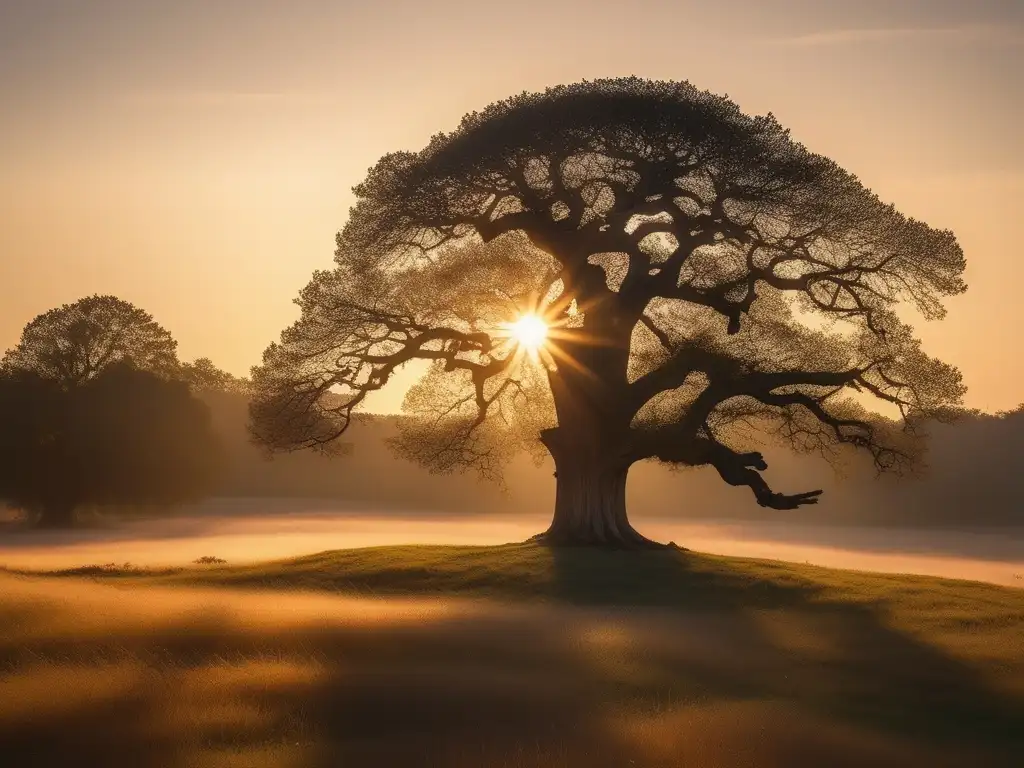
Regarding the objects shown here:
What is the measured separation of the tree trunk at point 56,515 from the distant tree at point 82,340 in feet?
28.0

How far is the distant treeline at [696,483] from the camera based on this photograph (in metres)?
119

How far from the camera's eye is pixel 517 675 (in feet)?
63.0

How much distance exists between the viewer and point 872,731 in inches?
655

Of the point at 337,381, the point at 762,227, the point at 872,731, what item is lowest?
the point at 872,731

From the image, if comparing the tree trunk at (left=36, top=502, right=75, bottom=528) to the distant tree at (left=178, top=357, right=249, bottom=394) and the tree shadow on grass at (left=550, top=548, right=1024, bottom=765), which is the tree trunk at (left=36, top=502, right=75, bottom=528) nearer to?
the distant tree at (left=178, top=357, right=249, bottom=394)

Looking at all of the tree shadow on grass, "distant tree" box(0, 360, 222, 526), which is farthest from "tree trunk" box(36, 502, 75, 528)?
the tree shadow on grass

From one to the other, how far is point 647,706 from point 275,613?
10855mm

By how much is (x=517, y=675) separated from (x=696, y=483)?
124 m

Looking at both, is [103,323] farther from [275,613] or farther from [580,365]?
[275,613]

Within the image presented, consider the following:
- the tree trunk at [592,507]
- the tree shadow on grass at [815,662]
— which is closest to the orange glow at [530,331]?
the tree trunk at [592,507]

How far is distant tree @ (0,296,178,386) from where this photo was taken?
7738 centimetres

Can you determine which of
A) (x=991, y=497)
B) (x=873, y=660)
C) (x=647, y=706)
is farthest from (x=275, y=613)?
(x=991, y=497)

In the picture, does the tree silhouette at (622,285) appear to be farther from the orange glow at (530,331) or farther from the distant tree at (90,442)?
the distant tree at (90,442)

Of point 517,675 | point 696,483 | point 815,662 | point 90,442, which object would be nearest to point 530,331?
point 815,662
